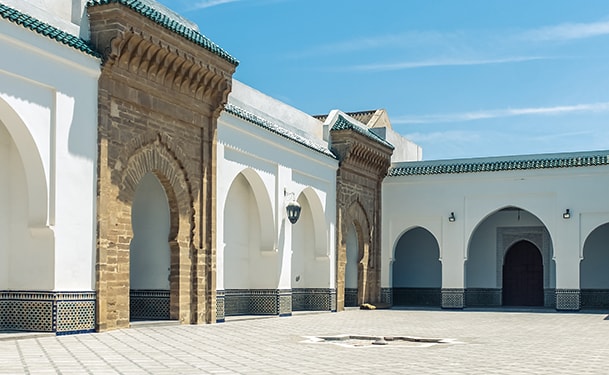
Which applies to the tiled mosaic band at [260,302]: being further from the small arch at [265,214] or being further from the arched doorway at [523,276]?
the arched doorway at [523,276]

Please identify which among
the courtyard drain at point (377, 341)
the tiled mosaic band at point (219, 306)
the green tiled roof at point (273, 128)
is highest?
the green tiled roof at point (273, 128)

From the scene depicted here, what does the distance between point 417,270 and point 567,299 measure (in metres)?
3.33

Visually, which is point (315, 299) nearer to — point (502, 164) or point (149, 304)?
point (149, 304)

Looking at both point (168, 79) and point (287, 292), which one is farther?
point (287, 292)

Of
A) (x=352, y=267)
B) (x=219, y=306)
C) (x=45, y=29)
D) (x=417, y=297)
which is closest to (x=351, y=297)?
(x=352, y=267)

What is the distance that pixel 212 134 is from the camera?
9852mm

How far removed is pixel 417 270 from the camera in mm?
16828

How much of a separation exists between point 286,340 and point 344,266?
260 inches

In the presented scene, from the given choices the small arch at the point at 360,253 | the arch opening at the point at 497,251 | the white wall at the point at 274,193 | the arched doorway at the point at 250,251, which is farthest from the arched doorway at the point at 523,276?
the arched doorway at the point at 250,251

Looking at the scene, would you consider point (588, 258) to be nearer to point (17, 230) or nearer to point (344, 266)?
point (344, 266)

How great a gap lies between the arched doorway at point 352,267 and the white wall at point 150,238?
581 centimetres

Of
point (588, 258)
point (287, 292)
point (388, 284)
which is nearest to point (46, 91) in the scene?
point (287, 292)

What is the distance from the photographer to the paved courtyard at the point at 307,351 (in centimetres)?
530

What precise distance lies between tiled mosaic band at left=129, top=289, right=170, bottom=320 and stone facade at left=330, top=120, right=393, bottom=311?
490 centimetres
